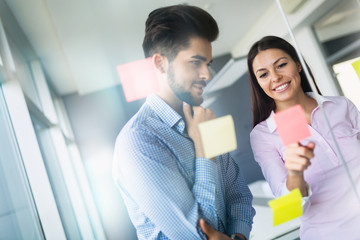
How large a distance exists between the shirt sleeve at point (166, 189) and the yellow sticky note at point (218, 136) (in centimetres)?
7

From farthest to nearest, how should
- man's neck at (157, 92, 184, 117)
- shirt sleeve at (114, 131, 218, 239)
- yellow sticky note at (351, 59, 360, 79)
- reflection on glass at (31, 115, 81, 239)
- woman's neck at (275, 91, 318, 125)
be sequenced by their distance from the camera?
reflection on glass at (31, 115, 81, 239)
yellow sticky note at (351, 59, 360, 79)
woman's neck at (275, 91, 318, 125)
man's neck at (157, 92, 184, 117)
shirt sleeve at (114, 131, 218, 239)

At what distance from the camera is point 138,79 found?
1.08 meters

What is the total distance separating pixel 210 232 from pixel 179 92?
48 cm

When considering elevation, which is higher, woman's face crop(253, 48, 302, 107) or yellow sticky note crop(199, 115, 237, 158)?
woman's face crop(253, 48, 302, 107)

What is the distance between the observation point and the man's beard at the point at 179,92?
1.04 m

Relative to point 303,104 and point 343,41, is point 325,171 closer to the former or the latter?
point 303,104

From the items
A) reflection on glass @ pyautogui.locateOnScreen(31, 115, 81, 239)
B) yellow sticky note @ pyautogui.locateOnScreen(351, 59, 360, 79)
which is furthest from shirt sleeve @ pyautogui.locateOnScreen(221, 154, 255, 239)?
reflection on glass @ pyautogui.locateOnScreen(31, 115, 81, 239)

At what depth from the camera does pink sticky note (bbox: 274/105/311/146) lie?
1.12 m

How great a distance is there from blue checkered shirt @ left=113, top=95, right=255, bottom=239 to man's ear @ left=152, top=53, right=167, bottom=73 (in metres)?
0.10

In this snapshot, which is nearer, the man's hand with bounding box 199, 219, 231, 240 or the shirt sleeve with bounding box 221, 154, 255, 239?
the man's hand with bounding box 199, 219, 231, 240

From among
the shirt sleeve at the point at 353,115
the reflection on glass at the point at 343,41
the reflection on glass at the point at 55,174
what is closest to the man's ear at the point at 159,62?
the reflection on glass at the point at 343,41

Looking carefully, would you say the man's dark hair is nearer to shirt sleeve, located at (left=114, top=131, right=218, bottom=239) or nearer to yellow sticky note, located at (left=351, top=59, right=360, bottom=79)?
shirt sleeve, located at (left=114, top=131, right=218, bottom=239)

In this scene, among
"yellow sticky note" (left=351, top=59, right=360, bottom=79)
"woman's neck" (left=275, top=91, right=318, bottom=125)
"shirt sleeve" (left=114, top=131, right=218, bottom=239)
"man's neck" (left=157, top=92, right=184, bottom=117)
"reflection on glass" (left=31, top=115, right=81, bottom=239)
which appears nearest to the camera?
"shirt sleeve" (left=114, top=131, right=218, bottom=239)

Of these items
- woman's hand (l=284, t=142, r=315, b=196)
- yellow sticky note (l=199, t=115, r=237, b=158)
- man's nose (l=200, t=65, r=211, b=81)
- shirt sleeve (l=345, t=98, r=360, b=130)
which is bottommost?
woman's hand (l=284, t=142, r=315, b=196)
